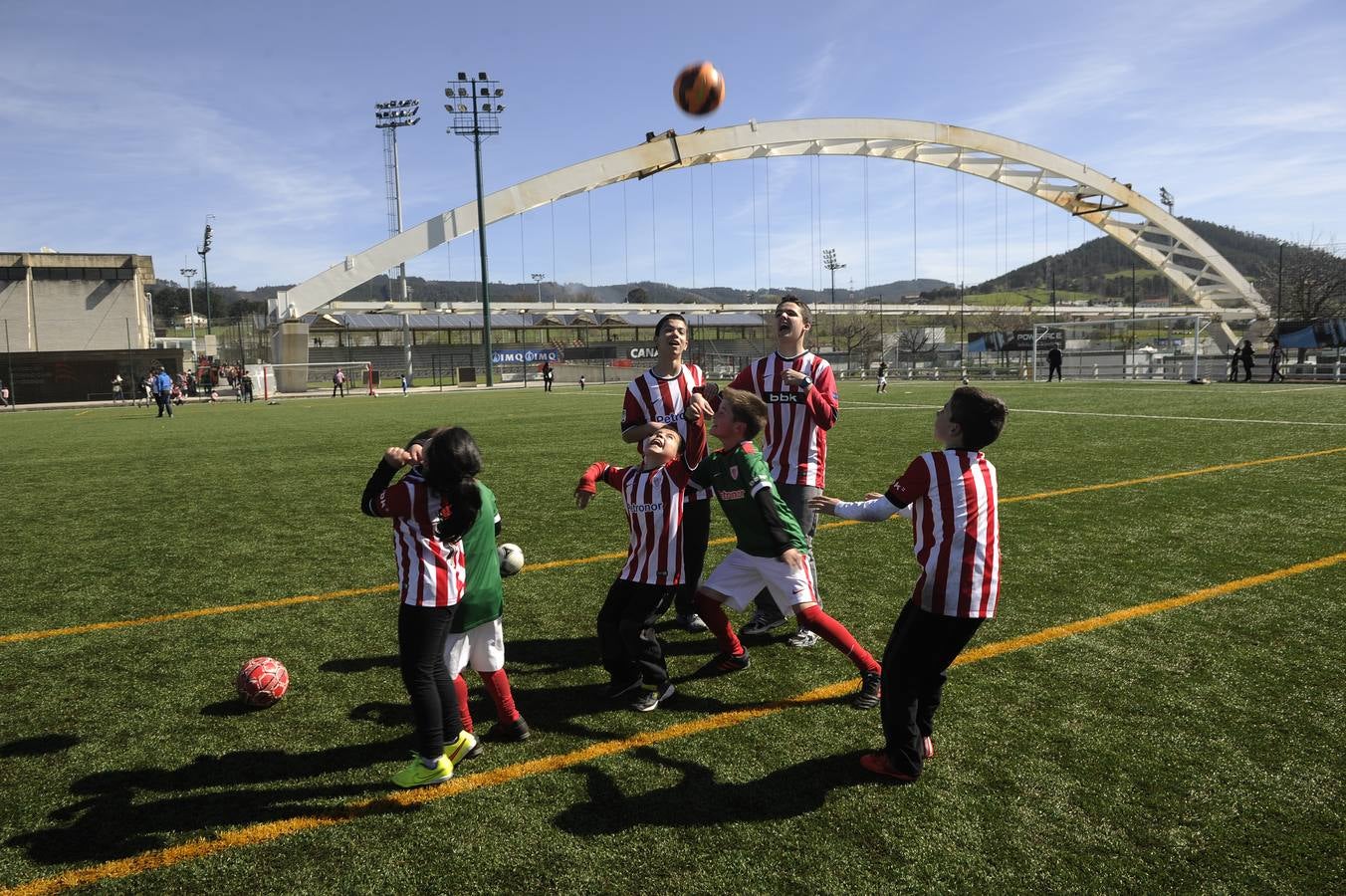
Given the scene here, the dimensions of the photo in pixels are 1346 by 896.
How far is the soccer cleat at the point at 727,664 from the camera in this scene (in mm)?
4344

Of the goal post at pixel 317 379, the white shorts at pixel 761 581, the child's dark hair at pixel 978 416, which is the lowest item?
the white shorts at pixel 761 581

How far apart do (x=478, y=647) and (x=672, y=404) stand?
183 cm

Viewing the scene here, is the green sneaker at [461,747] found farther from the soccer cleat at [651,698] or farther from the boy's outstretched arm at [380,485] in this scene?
the boy's outstretched arm at [380,485]

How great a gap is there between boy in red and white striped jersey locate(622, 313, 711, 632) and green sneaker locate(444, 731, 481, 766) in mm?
1473

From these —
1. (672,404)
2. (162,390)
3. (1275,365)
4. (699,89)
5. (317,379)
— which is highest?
(699,89)

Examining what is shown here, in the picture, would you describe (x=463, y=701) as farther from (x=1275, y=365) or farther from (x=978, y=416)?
(x=1275, y=365)

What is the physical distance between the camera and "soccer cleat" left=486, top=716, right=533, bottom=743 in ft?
11.7

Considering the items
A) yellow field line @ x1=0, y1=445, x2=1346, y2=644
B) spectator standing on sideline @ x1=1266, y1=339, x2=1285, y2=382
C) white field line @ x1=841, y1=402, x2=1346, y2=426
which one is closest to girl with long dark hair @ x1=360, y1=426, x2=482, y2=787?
yellow field line @ x1=0, y1=445, x2=1346, y2=644

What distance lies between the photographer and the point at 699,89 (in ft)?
42.0

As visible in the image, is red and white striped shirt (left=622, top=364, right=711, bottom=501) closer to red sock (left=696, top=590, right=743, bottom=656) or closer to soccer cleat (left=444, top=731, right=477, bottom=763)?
red sock (left=696, top=590, right=743, bottom=656)

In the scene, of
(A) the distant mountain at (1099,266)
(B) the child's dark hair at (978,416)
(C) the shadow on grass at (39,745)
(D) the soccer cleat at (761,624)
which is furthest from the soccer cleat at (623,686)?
(A) the distant mountain at (1099,266)

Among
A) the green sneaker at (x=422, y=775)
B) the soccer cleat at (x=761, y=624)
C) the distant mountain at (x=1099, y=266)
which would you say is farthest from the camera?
the distant mountain at (x=1099, y=266)

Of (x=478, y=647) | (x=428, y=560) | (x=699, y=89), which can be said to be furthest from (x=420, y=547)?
(x=699, y=89)

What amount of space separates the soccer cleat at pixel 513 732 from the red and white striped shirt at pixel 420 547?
753 millimetres
